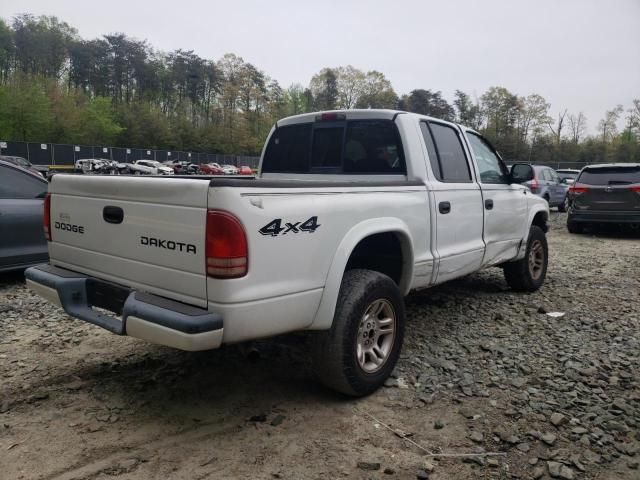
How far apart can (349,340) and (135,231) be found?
147cm

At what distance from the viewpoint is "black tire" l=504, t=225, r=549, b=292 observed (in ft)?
19.9

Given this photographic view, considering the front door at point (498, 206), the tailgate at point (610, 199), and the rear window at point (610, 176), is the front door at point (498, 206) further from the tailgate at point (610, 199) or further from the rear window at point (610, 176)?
the rear window at point (610, 176)

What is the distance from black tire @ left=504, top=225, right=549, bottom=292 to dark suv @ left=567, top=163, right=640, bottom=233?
247 inches

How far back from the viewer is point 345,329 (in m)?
3.21

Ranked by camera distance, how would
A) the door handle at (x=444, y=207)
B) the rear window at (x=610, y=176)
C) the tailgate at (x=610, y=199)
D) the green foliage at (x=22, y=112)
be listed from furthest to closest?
the green foliage at (x=22, y=112), the rear window at (x=610, y=176), the tailgate at (x=610, y=199), the door handle at (x=444, y=207)

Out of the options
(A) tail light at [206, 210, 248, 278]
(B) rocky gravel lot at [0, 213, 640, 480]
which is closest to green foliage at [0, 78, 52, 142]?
(B) rocky gravel lot at [0, 213, 640, 480]

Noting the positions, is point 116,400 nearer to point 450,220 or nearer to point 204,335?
point 204,335

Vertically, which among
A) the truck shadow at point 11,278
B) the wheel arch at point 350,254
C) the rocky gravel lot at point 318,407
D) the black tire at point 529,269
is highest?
the wheel arch at point 350,254

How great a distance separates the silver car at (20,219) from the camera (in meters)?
5.98

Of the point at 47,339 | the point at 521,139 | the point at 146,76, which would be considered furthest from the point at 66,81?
the point at 47,339

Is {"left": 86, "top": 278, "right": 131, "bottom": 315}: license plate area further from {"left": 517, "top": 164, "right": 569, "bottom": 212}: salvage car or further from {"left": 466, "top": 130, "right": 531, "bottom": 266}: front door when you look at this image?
{"left": 517, "top": 164, "right": 569, "bottom": 212}: salvage car

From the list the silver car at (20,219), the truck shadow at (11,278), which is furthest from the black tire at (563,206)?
the truck shadow at (11,278)

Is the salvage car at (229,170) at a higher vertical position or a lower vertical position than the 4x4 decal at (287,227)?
higher

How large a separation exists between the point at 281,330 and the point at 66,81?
9705cm
